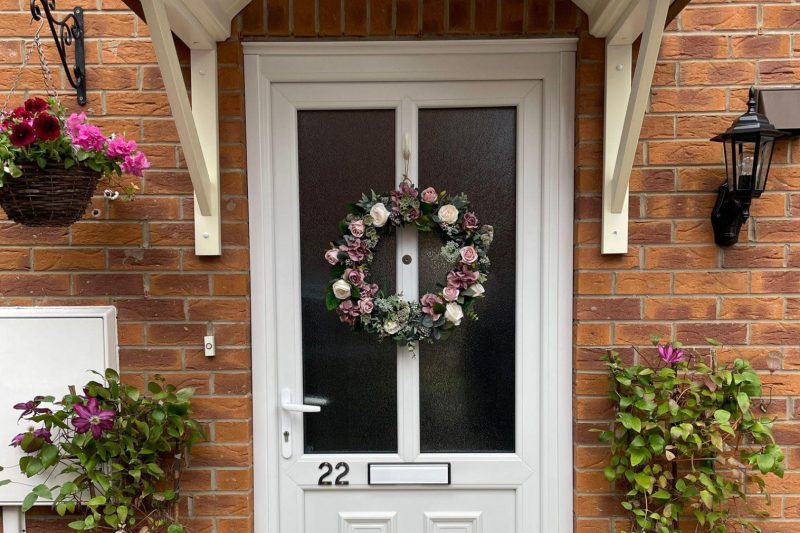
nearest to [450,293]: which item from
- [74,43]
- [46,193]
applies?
[46,193]

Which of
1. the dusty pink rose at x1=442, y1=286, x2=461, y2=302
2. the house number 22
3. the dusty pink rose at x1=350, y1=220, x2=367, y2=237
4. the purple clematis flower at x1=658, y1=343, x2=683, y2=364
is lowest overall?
the house number 22

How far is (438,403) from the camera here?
1.87m

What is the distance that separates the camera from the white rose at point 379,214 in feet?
5.67

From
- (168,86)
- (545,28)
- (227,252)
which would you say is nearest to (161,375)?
(227,252)

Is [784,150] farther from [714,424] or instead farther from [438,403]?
[438,403]

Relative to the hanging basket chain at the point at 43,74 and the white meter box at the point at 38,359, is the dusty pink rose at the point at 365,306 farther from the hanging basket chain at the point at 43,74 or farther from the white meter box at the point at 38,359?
the hanging basket chain at the point at 43,74

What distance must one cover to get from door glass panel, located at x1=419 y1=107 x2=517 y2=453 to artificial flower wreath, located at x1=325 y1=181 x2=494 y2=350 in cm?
10

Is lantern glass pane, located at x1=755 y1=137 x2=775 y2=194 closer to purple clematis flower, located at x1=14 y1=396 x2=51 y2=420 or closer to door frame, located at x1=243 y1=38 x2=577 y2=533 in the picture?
door frame, located at x1=243 y1=38 x2=577 y2=533

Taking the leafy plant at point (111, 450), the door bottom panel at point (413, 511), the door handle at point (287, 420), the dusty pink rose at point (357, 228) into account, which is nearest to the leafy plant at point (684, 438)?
the door bottom panel at point (413, 511)

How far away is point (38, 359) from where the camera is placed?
1719 mm

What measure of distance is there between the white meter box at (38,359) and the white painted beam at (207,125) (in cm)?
45

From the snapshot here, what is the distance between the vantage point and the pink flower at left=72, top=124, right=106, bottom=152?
1.44m

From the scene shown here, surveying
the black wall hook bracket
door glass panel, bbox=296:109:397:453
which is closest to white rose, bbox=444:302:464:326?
door glass panel, bbox=296:109:397:453

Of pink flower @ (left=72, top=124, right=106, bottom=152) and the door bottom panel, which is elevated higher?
pink flower @ (left=72, top=124, right=106, bottom=152)
